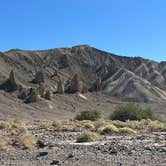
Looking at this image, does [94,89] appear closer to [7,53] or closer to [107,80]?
[107,80]

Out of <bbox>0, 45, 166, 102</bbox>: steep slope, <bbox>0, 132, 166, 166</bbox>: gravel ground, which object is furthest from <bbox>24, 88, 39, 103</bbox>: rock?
<bbox>0, 132, 166, 166</bbox>: gravel ground

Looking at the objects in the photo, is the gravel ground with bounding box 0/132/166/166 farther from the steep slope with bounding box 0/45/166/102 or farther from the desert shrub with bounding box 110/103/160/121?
the steep slope with bounding box 0/45/166/102

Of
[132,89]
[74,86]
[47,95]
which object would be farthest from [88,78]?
[47,95]

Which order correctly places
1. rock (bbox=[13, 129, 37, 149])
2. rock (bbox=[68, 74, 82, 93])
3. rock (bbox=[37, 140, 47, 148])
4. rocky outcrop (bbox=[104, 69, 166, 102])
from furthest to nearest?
1. rocky outcrop (bbox=[104, 69, 166, 102])
2. rock (bbox=[68, 74, 82, 93])
3. rock (bbox=[37, 140, 47, 148])
4. rock (bbox=[13, 129, 37, 149])

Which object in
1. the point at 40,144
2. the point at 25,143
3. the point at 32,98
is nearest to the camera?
the point at 25,143

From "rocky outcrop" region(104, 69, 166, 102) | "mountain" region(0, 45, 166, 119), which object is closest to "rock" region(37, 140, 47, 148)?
"mountain" region(0, 45, 166, 119)

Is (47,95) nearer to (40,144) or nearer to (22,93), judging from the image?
(22,93)

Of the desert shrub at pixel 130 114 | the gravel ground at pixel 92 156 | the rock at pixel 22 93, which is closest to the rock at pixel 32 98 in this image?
the rock at pixel 22 93

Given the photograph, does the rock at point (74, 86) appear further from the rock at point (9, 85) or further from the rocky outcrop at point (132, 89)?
the rock at point (9, 85)

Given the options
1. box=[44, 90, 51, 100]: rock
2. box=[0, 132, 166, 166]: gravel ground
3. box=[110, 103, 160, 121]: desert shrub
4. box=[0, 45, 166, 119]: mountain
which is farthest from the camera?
box=[0, 45, 166, 119]: mountain

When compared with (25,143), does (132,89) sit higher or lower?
higher

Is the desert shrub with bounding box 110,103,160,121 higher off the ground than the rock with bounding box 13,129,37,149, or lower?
higher

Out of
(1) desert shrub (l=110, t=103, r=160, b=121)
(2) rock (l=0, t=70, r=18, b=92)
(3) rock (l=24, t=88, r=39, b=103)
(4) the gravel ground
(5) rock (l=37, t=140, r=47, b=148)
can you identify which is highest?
(2) rock (l=0, t=70, r=18, b=92)

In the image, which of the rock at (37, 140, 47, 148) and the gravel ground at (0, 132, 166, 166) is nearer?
the gravel ground at (0, 132, 166, 166)
